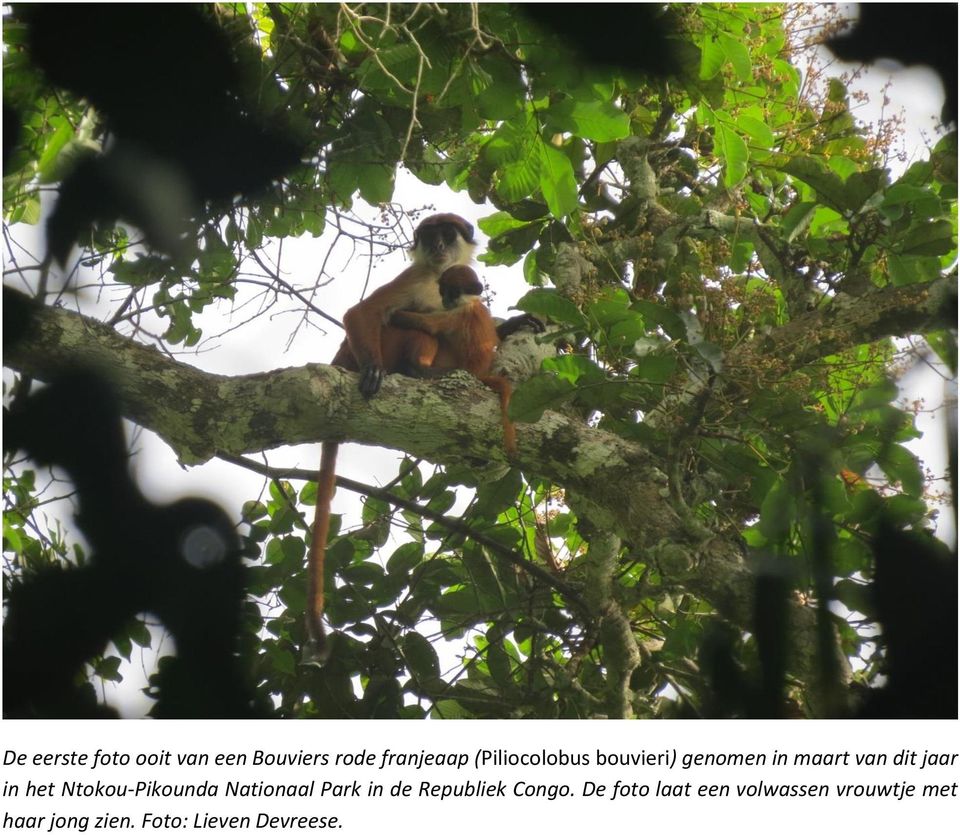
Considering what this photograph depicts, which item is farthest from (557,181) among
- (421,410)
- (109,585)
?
(109,585)

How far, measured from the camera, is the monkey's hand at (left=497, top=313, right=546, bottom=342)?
468 centimetres

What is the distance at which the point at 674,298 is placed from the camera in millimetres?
3447

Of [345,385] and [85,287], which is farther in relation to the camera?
[85,287]

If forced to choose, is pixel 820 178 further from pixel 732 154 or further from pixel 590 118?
pixel 590 118

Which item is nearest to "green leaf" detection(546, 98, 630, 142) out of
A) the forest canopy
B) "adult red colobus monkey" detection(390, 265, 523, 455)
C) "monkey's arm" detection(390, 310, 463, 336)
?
the forest canopy

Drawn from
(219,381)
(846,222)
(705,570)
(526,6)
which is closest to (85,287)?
(219,381)

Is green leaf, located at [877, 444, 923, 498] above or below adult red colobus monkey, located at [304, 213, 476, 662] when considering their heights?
below

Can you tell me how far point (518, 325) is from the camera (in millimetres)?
4883

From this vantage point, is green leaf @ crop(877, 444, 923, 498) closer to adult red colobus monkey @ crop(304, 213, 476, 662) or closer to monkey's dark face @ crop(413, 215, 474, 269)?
adult red colobus monkey @ crop(304, 213, 476, 662)

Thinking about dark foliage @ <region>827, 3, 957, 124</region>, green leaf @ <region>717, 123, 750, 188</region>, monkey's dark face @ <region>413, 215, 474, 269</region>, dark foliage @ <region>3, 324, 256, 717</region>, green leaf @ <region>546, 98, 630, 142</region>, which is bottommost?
dark foliage @ <region>3, 324, 256, 717</region>

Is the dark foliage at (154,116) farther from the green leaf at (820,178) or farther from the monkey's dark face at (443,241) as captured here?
the green leaf at (820,178)

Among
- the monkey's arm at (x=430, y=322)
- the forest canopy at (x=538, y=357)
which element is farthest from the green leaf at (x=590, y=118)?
the monkey's arm at (x=430, y=322)
